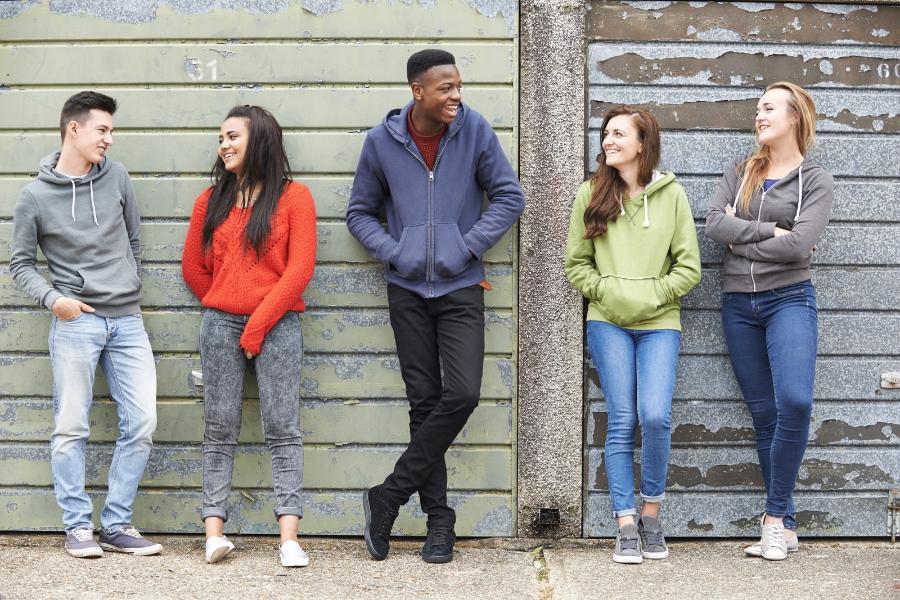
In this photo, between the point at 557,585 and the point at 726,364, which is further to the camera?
the point at 726,364

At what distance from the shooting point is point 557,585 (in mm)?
4594

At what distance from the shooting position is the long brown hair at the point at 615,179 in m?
4.90

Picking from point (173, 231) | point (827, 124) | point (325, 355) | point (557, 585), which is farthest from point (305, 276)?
point (827, 124)

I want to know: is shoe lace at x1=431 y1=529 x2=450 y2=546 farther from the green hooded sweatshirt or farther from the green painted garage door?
the green hooded sweatshirt

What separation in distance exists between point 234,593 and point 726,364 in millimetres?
2632

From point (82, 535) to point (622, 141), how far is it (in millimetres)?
3193

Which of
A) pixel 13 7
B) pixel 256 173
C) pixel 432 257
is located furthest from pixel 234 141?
pixel 13 7

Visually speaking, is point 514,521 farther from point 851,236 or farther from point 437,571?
point 851,236

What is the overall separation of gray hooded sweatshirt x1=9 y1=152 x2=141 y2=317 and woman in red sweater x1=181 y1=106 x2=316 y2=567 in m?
0.43

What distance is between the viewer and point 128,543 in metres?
4.99

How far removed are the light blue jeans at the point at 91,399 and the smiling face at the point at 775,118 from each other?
3168mm

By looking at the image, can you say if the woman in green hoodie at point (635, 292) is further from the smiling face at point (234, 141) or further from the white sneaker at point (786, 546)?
the smiling face at point (234, 141)

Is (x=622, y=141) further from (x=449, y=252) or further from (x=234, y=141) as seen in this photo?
(x=234, y=141)

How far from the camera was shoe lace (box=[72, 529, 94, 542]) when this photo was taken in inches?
195
